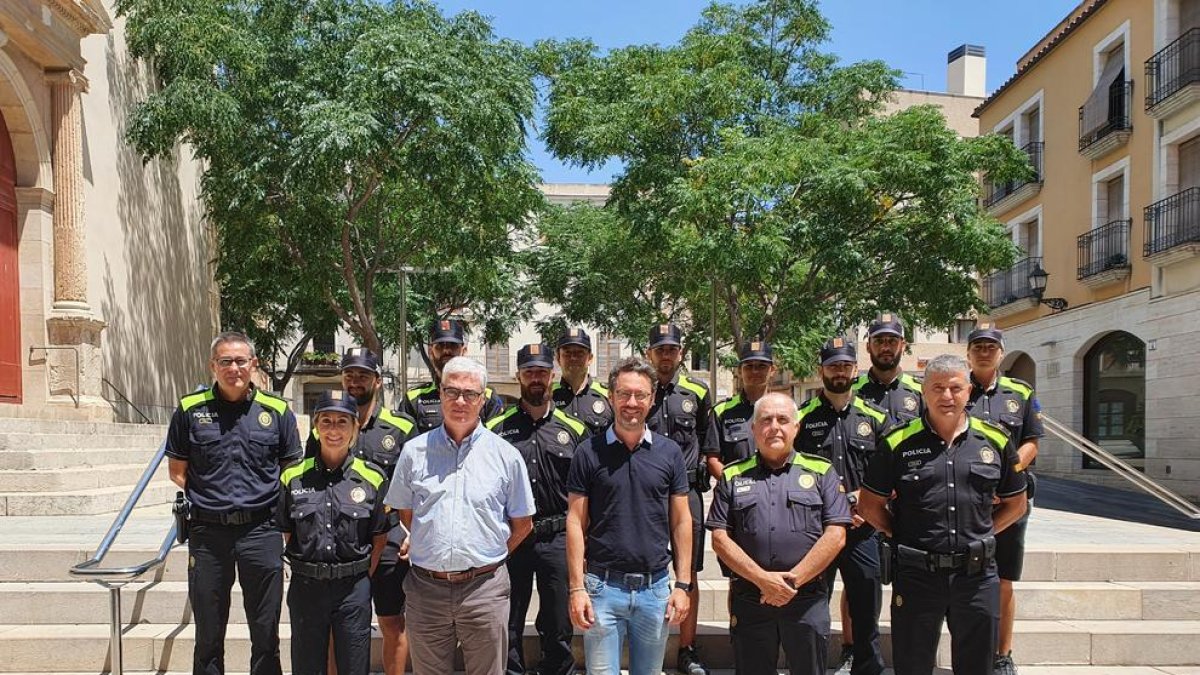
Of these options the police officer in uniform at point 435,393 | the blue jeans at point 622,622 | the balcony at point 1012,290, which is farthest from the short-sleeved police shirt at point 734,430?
the balcony at point 1012,290

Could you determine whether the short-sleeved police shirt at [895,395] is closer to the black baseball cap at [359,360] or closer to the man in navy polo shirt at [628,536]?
the man in navy polo shirt at [628,536]

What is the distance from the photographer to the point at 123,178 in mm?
15852

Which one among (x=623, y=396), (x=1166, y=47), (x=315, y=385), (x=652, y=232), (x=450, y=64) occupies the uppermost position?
(x=1166, y=47)

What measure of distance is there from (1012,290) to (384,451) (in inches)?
857

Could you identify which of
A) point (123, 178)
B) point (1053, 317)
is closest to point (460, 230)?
point (123, 178)

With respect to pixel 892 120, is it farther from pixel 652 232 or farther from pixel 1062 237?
pixel 1062 237

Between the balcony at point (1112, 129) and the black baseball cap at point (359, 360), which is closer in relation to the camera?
the black baseball cap at point (359, 360)

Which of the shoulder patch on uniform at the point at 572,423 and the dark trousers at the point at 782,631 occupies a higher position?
the shoulder patch on uniform at the point at 572,423

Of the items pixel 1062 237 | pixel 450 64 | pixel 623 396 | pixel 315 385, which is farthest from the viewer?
pixel 315 385

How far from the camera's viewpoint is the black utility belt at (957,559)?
13.1ft

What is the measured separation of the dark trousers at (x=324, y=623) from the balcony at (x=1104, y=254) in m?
17.9

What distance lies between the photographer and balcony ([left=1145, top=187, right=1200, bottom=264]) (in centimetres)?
1523

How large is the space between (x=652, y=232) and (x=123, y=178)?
9.72 metres

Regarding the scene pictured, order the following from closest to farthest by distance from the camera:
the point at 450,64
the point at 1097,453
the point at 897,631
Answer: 1. the point at 897,631
2. the point at 1097,453
3. the point at 450,64
